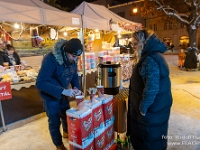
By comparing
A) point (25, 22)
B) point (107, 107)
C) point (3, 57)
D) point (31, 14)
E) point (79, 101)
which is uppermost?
point (31, 14)

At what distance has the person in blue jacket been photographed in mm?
1758

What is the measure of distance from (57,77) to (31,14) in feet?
5.64

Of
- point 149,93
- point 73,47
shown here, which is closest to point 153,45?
point 149,93

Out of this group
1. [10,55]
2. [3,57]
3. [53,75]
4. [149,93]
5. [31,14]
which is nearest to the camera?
[149,93]

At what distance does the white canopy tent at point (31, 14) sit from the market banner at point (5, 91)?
1.15 meters

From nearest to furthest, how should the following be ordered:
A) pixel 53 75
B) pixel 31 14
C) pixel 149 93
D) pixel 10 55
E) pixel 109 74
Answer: pixel 149 93 < pixel 53 75 < pixel 31 14 < pixel 109 74 < pixel 10 55

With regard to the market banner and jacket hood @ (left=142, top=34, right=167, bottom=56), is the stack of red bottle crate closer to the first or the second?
jacket hood @ (left=142, top=34, right=167, bottom=56)

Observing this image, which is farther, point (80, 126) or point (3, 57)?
point (3, 57)

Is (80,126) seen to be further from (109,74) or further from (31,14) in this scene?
(31,14)

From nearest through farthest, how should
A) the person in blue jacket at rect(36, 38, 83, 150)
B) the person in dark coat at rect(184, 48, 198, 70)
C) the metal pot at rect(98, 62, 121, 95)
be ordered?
the person in blue jacket at rect(36, 38, 83, 150) → the metal pot at rect(98, 62, 121, 95) → the person in dark coat at rect(184, 48, 198, 70)

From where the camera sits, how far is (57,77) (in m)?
1.94

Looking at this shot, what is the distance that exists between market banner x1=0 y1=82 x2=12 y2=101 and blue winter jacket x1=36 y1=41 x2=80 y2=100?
1336 millimetres

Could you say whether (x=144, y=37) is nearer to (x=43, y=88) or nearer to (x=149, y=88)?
(x=149, y=88)

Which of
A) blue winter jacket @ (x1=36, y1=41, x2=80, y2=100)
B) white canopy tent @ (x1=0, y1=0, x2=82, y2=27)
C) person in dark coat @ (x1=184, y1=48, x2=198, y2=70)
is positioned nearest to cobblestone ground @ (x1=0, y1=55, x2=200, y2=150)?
blue winter jacket @ (x1=36, y1=41, x2=80, y2=100)
